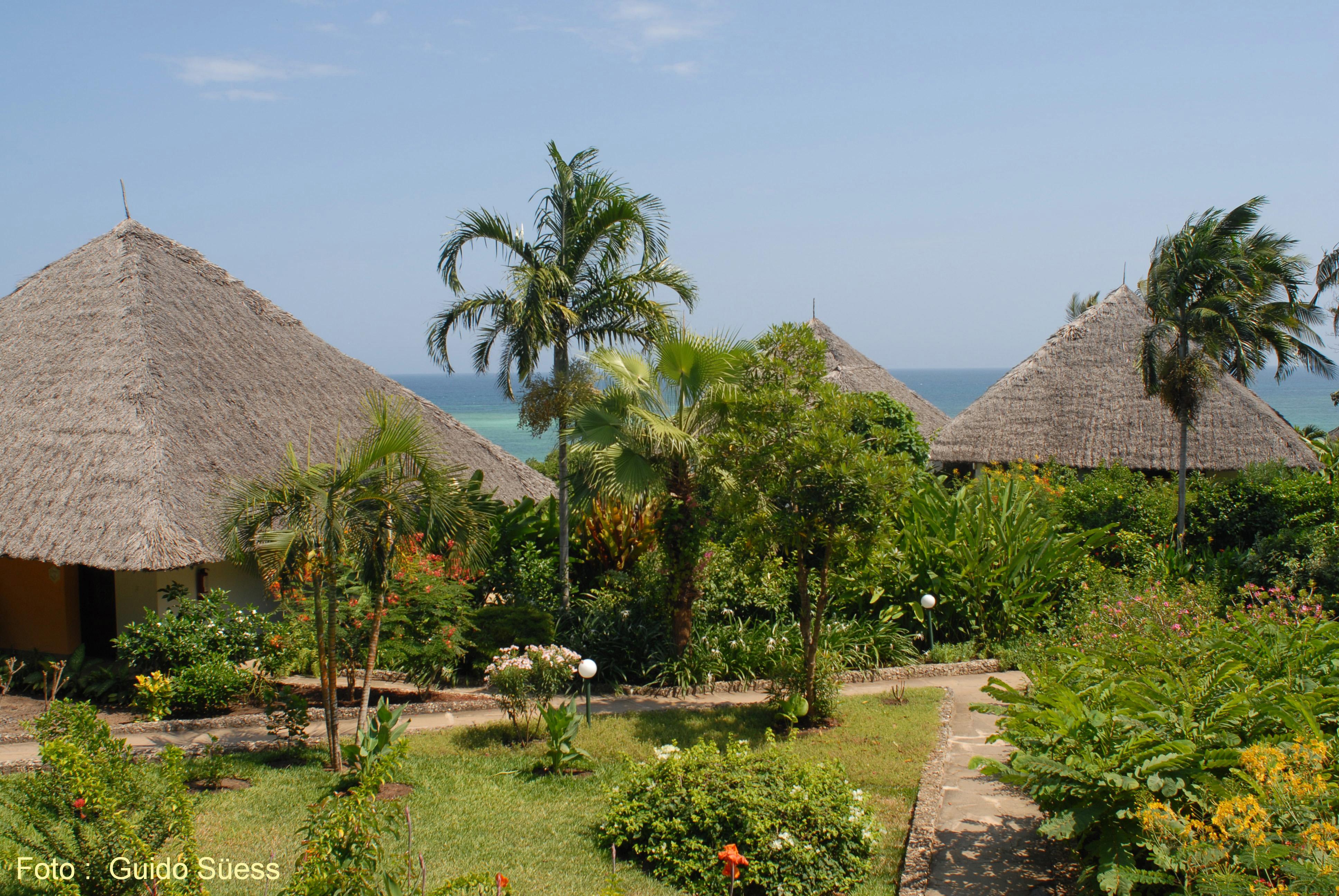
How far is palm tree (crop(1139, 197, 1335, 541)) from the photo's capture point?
13570 millimetres

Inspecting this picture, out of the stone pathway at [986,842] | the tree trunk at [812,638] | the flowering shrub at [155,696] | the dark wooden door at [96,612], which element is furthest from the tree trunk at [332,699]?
the dark wooden door at [96,612]

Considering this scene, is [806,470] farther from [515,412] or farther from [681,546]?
[515,412]

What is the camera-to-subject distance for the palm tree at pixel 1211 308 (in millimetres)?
13570

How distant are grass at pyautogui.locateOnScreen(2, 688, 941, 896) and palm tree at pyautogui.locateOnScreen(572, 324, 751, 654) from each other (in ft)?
6.23

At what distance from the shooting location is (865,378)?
24562 millimetres

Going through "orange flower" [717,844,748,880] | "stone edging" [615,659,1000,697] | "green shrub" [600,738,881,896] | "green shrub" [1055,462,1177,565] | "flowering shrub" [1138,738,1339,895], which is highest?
"green shrub" [1055,462,1177,565]

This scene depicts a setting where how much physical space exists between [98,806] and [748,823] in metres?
3.52

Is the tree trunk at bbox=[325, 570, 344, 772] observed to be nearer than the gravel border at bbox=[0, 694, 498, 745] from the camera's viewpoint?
Yes

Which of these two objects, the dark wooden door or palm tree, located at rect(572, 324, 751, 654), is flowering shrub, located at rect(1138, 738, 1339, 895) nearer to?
palm tree, located at rect(572, 324, 751, 654)

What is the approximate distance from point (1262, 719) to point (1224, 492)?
1085 cm

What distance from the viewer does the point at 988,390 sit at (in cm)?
1992

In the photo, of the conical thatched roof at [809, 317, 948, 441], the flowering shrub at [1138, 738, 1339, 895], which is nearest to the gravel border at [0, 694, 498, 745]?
the flowering shrub at [1138, 738, 1339, 895]

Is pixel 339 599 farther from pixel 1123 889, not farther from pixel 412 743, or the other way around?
pixel 1123 889

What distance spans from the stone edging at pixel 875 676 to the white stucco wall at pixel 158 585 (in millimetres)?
4778
